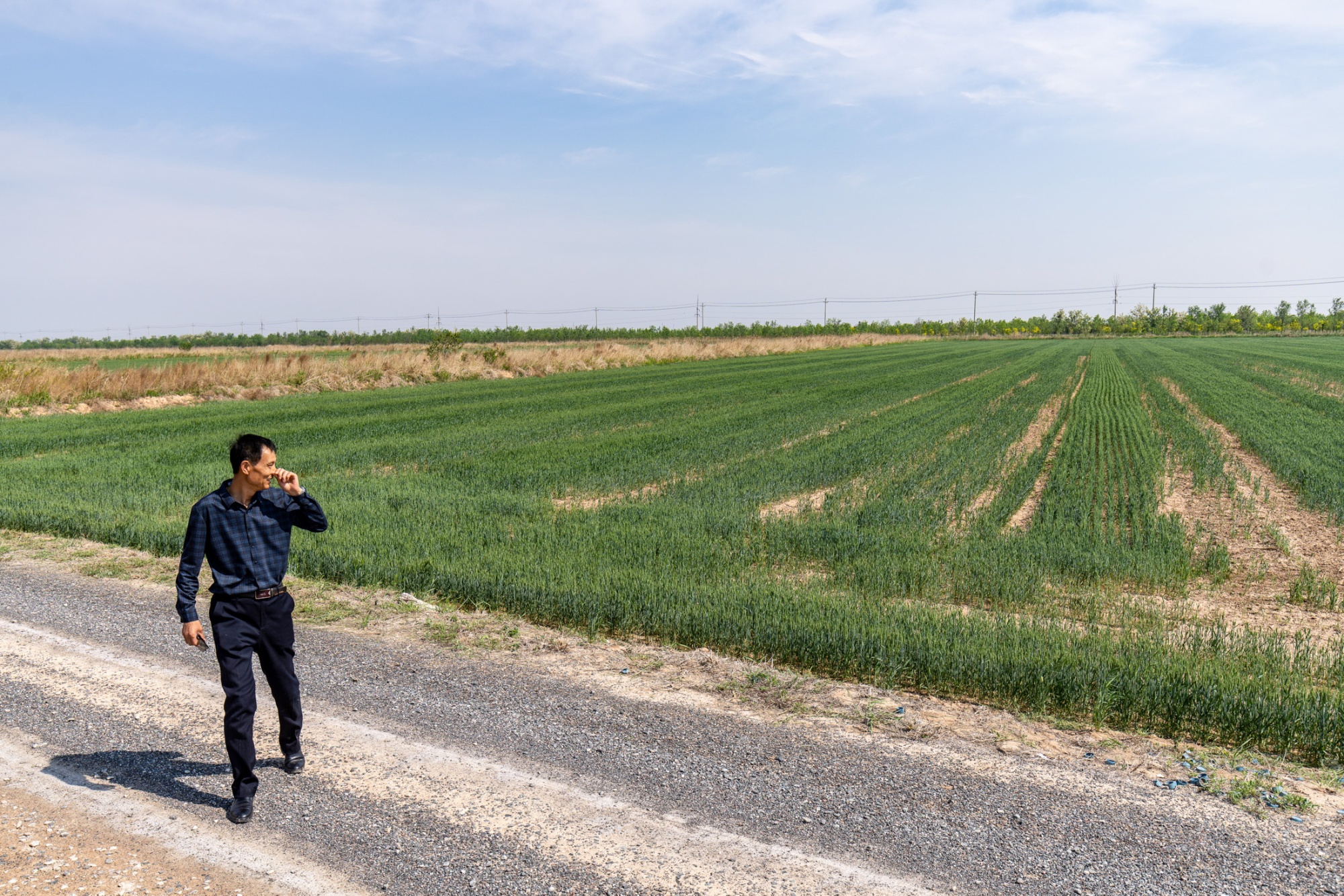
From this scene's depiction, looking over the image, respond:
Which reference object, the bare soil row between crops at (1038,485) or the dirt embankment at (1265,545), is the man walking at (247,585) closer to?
the dirt embankment at (1265,545)

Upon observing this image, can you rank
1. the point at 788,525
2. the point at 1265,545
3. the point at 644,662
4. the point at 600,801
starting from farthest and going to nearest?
the point at 788,525
the point at 1265,545
the point at 644,662
the point at 600,801

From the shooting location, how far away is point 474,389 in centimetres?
3841

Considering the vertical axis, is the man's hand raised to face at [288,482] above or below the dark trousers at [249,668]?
above

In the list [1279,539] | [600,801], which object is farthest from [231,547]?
[1279,539]

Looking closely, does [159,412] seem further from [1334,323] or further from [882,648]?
[1334,323]

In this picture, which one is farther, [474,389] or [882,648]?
[474,389]

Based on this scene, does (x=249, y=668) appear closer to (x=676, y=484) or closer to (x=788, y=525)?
(x=788, y=525)

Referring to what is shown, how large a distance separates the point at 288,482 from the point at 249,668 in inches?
44.7

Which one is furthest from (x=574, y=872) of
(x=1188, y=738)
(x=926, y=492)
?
(x=926, y=492)

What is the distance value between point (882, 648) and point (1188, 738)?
2.18m

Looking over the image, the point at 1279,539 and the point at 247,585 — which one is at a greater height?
the point at 247,585

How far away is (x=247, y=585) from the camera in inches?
202

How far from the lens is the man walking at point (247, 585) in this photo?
4973 millimetres

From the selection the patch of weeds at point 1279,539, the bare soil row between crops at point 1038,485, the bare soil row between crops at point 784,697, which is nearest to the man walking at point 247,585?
the bare soil row between crops at point 784,697
